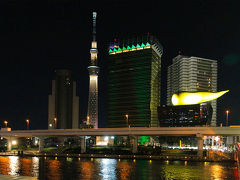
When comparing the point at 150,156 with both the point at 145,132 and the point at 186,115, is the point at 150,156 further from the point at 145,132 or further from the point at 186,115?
the point at 186,115

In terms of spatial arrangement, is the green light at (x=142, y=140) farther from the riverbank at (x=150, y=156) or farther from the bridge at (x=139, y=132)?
the riverbank at (x=150, y=156)

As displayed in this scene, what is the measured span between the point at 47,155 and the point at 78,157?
9.51 metres

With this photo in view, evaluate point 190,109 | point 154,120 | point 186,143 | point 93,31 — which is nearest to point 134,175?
point 190,109

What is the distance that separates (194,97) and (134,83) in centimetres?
7520

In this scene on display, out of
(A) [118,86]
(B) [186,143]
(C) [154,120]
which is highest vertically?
(A) [118,86]

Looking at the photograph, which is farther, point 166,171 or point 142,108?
point 142,108

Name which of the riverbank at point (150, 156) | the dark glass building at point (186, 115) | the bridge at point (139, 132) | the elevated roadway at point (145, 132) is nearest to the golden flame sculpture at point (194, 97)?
the dark glass building at point (186, 115)

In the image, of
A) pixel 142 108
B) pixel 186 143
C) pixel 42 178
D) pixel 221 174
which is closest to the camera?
pixel 42 178

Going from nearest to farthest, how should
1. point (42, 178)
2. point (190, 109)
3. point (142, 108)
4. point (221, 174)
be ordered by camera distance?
1. point (42, 178)
2. point (221, 174)
3. point (190, 109)
4. point (142, 108)

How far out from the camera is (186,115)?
484 feet

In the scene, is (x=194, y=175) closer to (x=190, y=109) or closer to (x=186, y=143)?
(x=190, y=109)

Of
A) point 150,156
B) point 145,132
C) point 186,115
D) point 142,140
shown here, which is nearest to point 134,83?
point 142,140

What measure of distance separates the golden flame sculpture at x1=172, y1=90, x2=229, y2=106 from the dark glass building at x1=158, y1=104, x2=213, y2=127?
25.0 metres

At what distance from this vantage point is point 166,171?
52000mm
